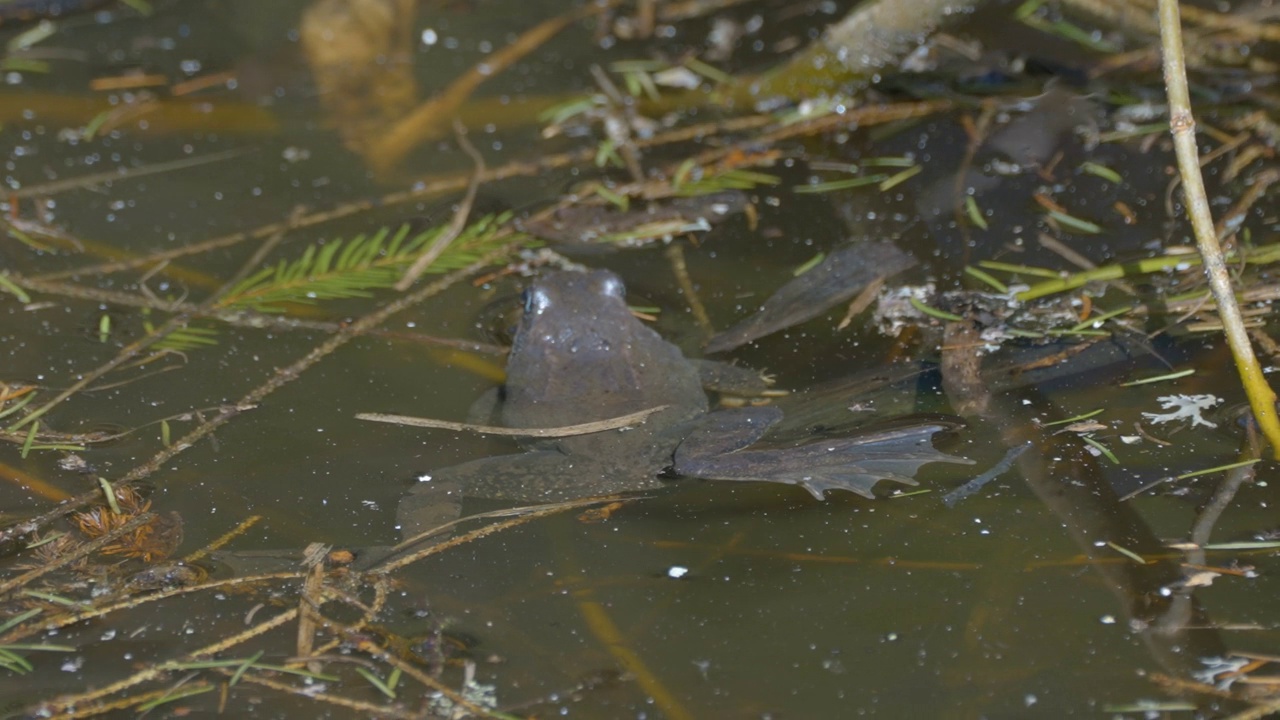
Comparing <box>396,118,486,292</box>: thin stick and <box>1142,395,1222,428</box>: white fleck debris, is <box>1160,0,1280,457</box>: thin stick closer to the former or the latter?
<box>1142,395,1222,428</box>: white fleck debris

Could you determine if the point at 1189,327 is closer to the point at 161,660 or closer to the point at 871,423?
the point at 871,423

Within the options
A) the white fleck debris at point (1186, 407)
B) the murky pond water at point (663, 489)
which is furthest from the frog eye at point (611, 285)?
the white fleck debris at point (1186, 407)

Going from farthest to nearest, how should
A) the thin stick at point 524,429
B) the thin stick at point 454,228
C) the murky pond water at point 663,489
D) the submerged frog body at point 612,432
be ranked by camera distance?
the thin stick at point 454,228, the thin stick at point 524,429, the submerged frog body at point 612,432, the murky pond water at point 663,489

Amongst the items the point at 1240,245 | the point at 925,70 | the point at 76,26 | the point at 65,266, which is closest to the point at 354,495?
the point at 65,266

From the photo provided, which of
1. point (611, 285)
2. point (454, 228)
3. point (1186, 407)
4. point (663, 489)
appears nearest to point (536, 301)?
point (611, 285)

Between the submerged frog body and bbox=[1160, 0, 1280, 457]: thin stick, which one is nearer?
bbox=[1160, 0, 1280, 457]: thin stick

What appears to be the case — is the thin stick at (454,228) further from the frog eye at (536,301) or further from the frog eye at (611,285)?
the frog eye at (611,285)

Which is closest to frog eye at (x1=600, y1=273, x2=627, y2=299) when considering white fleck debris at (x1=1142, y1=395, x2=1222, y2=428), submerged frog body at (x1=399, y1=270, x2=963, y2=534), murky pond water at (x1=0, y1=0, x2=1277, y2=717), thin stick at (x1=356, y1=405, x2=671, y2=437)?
submerged frog body at (x1=399, y1=270, x2=963, y2=534)
